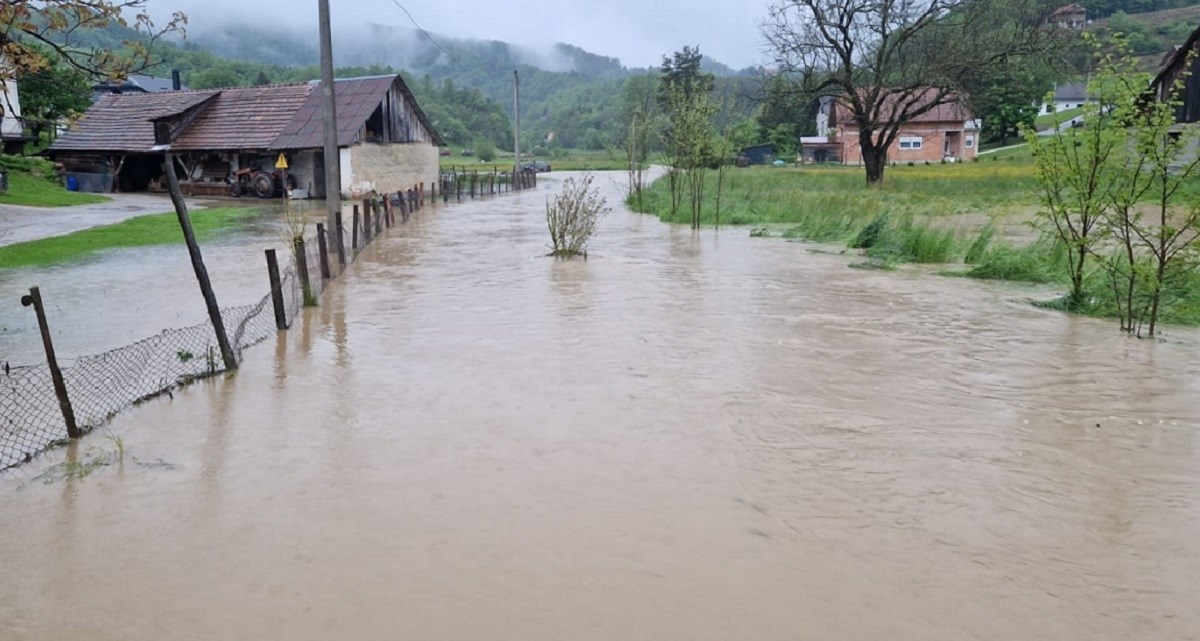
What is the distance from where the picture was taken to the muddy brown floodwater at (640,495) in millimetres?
4254

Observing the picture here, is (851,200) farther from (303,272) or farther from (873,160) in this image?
(303,272)

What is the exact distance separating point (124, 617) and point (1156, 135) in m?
9.88

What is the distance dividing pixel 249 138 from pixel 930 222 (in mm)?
26088

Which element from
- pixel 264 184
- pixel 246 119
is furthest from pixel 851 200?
pixel 246 119

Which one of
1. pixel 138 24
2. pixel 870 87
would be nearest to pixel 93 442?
pixel 138 24

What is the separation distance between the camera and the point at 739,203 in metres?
27.5

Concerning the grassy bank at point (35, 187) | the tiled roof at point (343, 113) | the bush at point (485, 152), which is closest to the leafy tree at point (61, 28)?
the grassy bank at point (35, 187)

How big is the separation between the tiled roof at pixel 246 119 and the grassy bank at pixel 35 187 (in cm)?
456

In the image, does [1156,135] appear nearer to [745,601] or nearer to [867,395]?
[867,395]

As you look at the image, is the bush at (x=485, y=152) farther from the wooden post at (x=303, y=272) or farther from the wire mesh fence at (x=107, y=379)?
the wire mesh fence at (x=107, y=379)

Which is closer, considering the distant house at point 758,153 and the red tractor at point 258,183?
the red tractor at point 258,183

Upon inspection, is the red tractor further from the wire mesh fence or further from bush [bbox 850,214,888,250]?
the wire mesh fence

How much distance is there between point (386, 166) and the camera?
37750 mm

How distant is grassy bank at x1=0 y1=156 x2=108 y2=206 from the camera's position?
29688 mm
